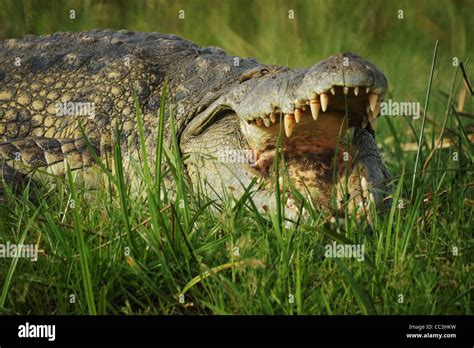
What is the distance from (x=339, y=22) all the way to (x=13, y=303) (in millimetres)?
7061

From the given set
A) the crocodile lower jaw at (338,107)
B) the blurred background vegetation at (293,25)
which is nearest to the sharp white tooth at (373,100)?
the crocodile lower jaw at (338,107)

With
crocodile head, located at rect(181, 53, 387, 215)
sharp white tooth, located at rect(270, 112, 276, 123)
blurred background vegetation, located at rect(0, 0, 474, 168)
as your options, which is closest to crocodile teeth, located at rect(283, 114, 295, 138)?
crocodile head, located at rect(181, 53, 387, 215)

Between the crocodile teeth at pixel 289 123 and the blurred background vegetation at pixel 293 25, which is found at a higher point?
the blurred background vegetation at pixel 293 25

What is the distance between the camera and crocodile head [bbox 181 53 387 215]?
372 centimetres

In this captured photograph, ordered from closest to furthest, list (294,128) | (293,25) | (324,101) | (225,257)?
1. (225,257)
2. (324,101)
3. (294,128)
4. (293,25)

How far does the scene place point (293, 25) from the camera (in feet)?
30.8

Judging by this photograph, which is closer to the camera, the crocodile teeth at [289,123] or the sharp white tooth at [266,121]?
the crocodile teeth at [289,123]

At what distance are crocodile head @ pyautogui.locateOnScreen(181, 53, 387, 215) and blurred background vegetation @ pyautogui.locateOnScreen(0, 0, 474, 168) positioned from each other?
3.80 metres

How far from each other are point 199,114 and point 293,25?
15.8 ft

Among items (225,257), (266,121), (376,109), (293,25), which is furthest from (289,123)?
(293,25)

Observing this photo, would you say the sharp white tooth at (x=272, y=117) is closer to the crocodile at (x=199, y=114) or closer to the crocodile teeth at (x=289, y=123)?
the crocodile at (x=199, y=114)

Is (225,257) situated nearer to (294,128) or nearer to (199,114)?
(294,128)

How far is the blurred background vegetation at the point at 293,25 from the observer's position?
874cm
